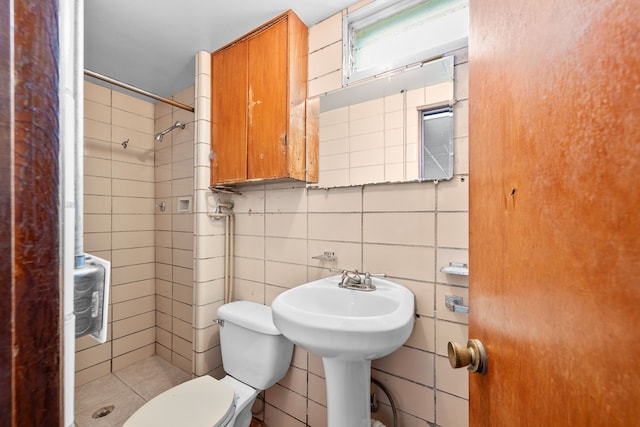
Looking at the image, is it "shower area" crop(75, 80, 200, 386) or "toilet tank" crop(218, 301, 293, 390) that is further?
"shower area" crop(75, 80, 200, 386)

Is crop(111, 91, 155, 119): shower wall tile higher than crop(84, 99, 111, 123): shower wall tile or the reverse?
higher

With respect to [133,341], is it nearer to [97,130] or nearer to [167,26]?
[97,130]

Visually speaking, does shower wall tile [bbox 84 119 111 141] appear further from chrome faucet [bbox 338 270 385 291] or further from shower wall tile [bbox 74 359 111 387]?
chrome faucet [bbox 338 270 385 291]

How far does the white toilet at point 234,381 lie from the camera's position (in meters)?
1.05

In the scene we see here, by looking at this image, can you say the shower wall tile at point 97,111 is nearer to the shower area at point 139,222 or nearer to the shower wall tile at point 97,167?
the shower area at point 139,222

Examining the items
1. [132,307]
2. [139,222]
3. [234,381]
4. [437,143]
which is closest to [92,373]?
[132,307]

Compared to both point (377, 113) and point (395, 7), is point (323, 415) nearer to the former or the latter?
point (377, 113)

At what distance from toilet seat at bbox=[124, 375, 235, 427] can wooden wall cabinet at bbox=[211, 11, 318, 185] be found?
1.05 m

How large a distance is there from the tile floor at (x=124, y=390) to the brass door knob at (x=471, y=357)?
154cm

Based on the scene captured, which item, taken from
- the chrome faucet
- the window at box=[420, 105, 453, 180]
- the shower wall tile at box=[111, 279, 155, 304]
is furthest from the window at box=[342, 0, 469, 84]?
the shower wall tile at box=[111, 279, 155, 304]

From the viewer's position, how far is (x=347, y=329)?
29.7 inches

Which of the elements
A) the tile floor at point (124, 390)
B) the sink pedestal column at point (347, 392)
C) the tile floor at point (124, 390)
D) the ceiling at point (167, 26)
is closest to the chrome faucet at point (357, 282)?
the sink pedestal column at point (347, 392)

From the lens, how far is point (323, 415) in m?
1.31

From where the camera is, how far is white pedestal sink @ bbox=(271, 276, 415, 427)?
77cm
